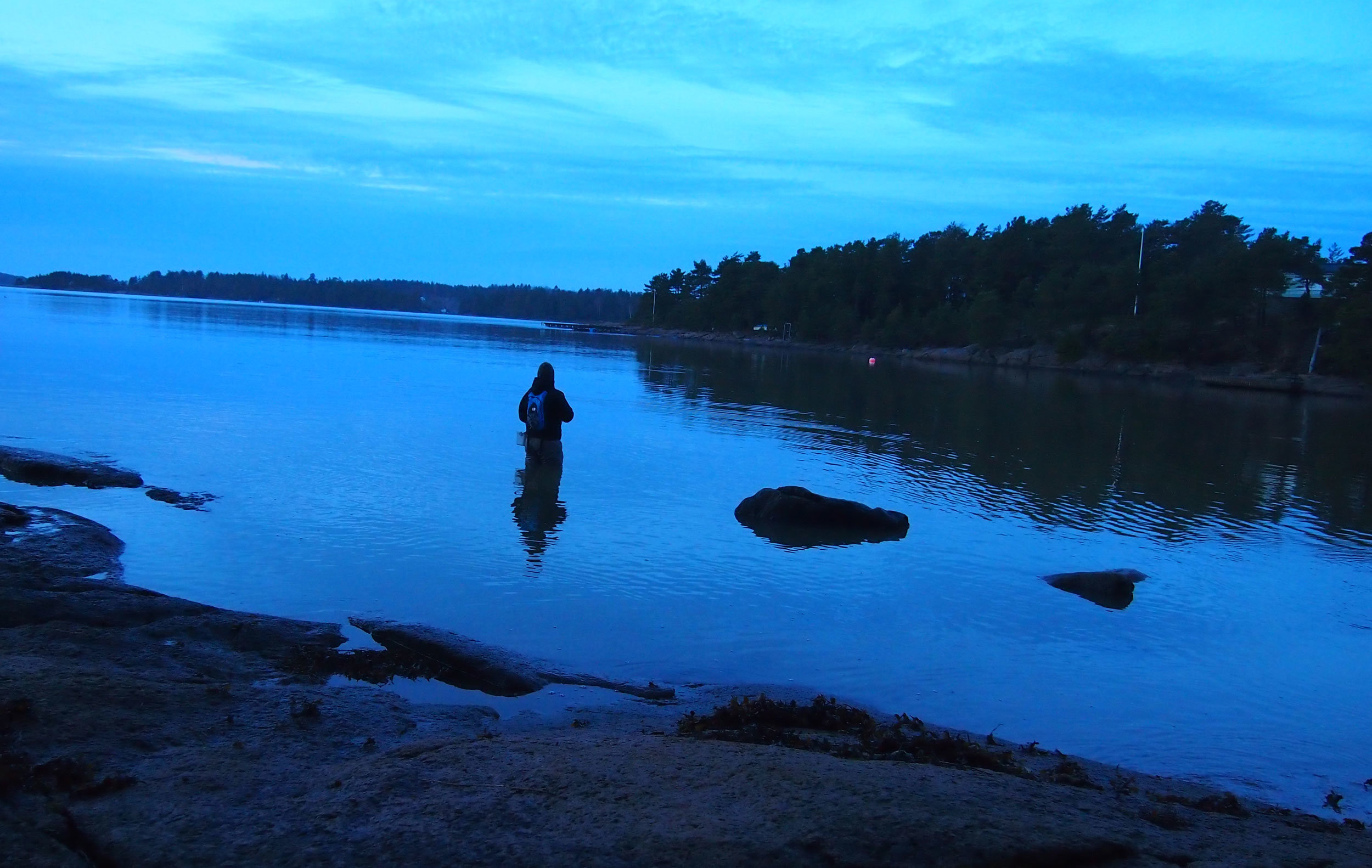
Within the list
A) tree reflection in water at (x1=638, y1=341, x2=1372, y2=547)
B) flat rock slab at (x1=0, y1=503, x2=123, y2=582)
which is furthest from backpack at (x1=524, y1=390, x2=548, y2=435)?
flat rock slab at (x1=0, y1=503, x2=123, y2=582)

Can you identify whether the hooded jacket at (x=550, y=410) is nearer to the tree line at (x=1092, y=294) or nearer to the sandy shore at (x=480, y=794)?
the sandy shore at (x=480, y=794)

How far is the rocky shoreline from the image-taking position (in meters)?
63.2

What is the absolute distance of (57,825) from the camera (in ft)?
13.8

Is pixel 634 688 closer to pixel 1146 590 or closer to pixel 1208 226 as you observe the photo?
pixel 1146 590

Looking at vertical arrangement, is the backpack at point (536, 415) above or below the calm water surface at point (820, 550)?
above

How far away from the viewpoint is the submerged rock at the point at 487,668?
7.46 m

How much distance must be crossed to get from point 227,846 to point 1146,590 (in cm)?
1060

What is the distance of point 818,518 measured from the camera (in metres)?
14.2

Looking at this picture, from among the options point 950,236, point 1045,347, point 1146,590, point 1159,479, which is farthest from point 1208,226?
point 1146,590

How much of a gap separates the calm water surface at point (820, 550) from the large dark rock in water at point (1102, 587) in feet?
0.70

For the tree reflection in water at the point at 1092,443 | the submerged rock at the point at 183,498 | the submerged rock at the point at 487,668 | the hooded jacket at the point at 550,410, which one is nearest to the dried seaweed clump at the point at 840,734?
the submerged rock at the point at 487,668

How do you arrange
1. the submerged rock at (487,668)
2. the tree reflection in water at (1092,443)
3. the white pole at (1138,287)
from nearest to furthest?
the submerged rock at (487,668), the tree reflection in water at (1092,443), the white pole at (1138,287)

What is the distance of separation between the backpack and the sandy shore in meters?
10.6

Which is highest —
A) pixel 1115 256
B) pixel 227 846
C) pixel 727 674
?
pixel 1115 256
